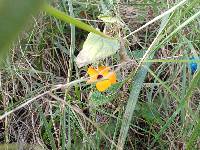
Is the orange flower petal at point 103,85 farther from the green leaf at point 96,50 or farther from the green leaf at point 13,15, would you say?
the green leaf at point 13,15

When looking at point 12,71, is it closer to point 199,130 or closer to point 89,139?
point 89,139

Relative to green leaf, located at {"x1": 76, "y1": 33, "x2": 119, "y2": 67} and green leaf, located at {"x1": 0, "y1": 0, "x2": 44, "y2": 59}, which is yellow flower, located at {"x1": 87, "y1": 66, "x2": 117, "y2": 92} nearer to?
green leaf, located at {"x1": 76, "y1": 33, "x2": 119, "y2": 67}

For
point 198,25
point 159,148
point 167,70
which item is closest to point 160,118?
point 159,148

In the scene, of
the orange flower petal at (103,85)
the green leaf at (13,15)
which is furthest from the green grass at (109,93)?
the green leaf at (13,15)

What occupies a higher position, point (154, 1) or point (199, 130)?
point (154, 1)

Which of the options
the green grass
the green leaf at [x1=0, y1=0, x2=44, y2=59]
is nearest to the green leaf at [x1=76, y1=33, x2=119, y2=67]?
the green grass

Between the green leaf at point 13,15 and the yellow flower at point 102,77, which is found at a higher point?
the green leaf at point 13,15

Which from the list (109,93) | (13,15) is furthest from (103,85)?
(13,15)
